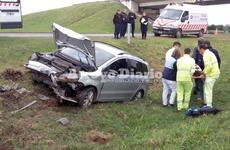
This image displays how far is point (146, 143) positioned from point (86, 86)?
3495 millimetres

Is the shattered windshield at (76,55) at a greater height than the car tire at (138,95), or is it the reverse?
the shattered windshield at (76,55)

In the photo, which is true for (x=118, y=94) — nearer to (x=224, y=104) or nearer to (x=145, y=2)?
(x=224, y=104)

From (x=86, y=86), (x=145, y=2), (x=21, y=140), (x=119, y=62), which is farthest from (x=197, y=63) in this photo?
(x=145, y=2)

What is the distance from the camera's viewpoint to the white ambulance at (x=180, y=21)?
101 feet

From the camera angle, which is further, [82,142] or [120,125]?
[120,125]

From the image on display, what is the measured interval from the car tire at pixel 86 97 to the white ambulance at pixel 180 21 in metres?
19.4

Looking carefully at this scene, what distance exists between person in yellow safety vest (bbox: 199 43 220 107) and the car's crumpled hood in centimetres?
296

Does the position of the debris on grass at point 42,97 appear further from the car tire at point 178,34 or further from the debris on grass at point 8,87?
the car tire at point 178,34

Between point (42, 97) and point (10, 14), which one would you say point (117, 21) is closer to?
point (10, 14)

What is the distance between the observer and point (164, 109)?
491 inches

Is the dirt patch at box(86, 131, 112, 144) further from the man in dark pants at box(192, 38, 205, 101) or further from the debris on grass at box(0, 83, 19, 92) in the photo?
the man in dark pants at box(192, 38, 205, 101)

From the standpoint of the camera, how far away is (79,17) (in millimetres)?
55312

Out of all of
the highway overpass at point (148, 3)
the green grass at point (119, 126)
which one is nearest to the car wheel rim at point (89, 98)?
the green grass at point (119, 126)

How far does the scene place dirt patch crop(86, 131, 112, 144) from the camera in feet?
29.8
